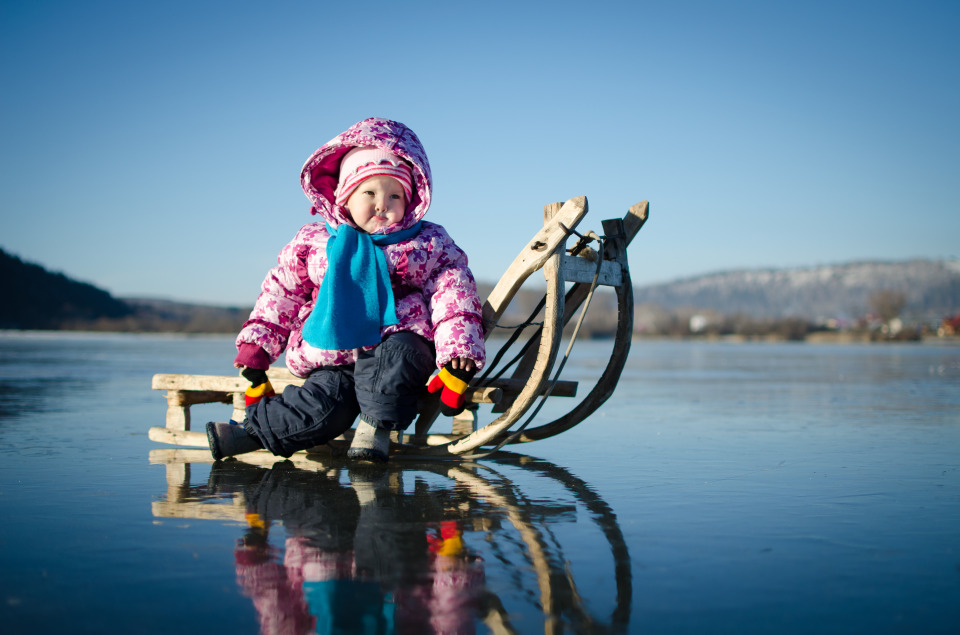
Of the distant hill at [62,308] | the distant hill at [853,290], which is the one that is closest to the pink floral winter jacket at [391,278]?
the distant hill at [62,308]

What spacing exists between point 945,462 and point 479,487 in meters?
2.55

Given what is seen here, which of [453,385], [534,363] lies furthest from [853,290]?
[453,385]

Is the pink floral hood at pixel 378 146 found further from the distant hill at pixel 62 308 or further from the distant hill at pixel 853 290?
the distant hill at pixel 853 290

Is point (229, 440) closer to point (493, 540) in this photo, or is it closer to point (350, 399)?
point (350, 399)

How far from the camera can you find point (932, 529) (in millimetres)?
2428

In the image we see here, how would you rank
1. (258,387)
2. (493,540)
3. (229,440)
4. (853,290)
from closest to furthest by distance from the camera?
(493,540) → (229,440) → (258,387) → (853,290)

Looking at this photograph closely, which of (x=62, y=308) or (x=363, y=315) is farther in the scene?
(x=62, y=308)

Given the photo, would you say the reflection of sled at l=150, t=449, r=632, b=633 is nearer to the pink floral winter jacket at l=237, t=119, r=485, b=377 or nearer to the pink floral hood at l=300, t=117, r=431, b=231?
the pink floral winter jacket at l=237, t=119, r=485, b=377

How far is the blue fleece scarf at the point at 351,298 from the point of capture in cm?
349

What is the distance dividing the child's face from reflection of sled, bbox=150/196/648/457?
67 cm

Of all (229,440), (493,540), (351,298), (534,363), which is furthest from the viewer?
(534,363)

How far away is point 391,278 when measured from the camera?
12.1 ft

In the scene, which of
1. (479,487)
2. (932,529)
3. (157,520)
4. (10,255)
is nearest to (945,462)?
(932,529)

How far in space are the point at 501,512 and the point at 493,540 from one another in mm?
409
